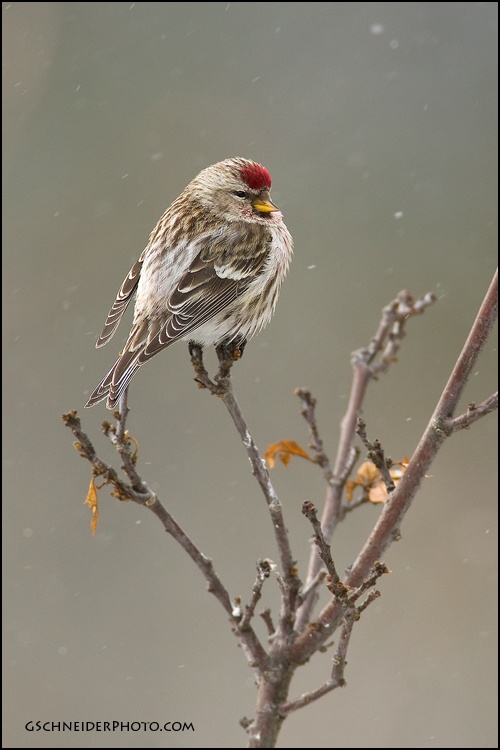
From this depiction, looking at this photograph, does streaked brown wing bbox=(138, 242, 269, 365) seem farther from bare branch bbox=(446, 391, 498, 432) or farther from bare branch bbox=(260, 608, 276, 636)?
bare branch bbox=(446, 391, 498, 432)

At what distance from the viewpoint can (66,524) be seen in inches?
188

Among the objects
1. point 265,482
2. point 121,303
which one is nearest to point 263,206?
point 121,303

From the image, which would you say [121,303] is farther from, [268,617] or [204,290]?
[268,617]

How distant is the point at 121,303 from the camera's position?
89.6 inches

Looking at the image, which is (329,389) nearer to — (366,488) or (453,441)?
(453,441)

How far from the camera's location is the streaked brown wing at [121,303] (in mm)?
2145

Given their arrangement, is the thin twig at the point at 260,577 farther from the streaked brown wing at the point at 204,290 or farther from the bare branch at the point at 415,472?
the streaked brown wing at the point at 204,290

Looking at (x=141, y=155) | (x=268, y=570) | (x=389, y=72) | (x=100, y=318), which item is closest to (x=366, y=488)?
(x=268, y=570)

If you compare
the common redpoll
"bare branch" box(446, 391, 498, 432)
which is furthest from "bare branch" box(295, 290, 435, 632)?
"bare branch" box(446, 391, 498, 432)

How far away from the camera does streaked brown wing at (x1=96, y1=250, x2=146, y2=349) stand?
84.4 inches

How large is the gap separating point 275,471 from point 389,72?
3.49m

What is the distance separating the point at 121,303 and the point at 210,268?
0.95 feet

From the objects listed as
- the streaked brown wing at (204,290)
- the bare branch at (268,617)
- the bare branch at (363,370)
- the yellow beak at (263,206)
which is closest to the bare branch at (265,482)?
the bare branch at (268,617)

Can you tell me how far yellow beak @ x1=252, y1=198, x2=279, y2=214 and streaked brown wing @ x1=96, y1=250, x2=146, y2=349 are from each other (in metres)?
0.36
